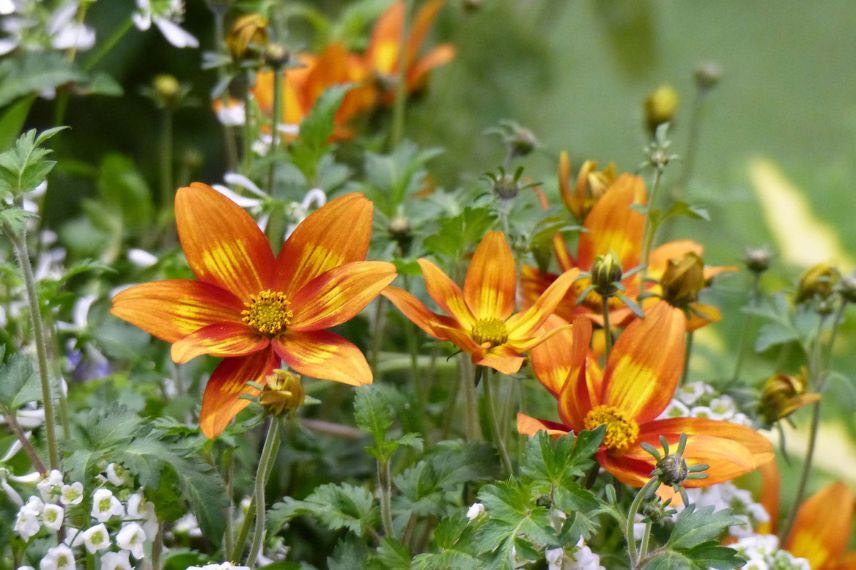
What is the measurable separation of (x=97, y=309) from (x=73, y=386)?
0.18 feet

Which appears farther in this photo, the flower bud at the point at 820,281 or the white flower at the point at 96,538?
the flower bud at the point at 820,281

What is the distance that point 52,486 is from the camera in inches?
16.8

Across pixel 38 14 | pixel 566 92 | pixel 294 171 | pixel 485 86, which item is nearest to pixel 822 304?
pixel 294 171

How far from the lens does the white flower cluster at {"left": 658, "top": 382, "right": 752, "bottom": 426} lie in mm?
508

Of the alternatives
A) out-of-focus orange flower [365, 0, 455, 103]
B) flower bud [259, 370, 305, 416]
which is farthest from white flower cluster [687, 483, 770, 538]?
out-of-focus orange flower [365, 0, 455, 103]

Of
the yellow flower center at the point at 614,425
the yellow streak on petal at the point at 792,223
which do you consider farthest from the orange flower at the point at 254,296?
the yellow streak on petal at the point at 792,223

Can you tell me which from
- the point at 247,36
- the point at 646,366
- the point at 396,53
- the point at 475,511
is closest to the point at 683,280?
the point at 646,366

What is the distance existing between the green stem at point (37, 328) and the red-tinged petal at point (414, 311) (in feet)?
0.48

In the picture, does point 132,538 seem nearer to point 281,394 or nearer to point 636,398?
point 281,394

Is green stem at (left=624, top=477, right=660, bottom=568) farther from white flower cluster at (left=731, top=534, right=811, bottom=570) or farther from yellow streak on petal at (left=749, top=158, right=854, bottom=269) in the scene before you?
yellow streak on petal at (left=749, top=158, right=854, bottom=269)

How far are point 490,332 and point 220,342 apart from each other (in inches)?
4.7

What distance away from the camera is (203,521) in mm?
436

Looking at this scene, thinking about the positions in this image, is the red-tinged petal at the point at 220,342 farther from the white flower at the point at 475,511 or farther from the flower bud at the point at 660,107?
the flower bud at the point at 660,107

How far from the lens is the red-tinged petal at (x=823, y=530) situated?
24.3 inches
